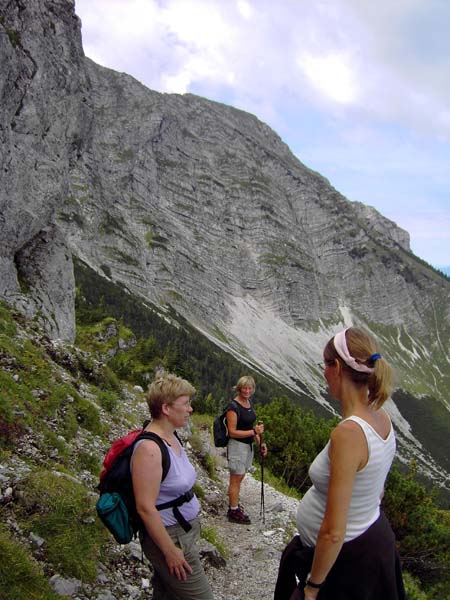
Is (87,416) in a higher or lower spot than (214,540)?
lower

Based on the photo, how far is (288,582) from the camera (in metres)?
3.72

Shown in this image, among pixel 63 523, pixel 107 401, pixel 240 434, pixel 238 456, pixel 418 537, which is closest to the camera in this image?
pixel 63 523

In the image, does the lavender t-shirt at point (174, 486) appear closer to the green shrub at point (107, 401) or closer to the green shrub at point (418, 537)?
the green shrub at point (107, 401)

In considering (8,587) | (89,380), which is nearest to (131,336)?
(89,380)

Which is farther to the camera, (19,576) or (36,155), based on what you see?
(36,155)

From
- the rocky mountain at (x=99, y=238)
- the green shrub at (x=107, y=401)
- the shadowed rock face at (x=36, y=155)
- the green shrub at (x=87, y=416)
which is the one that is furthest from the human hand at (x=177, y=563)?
the shadowed rock face at (x=36, y=155)

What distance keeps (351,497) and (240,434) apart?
584 centimetres

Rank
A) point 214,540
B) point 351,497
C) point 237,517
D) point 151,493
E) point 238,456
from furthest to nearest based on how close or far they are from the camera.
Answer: point 237,517 → point 238,456 → point 214,540 → point 151,493 → point 351,497

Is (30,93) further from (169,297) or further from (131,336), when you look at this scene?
(169,297)

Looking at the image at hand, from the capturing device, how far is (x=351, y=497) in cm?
323

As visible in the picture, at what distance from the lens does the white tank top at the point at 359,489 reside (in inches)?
128

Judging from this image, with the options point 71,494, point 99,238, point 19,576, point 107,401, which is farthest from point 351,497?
point 99,238

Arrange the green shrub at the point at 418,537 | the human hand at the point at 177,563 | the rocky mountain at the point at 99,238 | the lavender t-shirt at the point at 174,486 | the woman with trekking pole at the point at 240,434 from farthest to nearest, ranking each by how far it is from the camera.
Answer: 1. the rocky mountain at the point at 99,238
2. the green shrub at the point at 418,537
3. the woman with trekking pole at the point at 240,434
4. the lavender t-shirt at the point at 174,486
5. the human hand at the point at 177,563

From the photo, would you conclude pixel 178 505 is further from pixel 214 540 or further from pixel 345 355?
pixel 214 540
